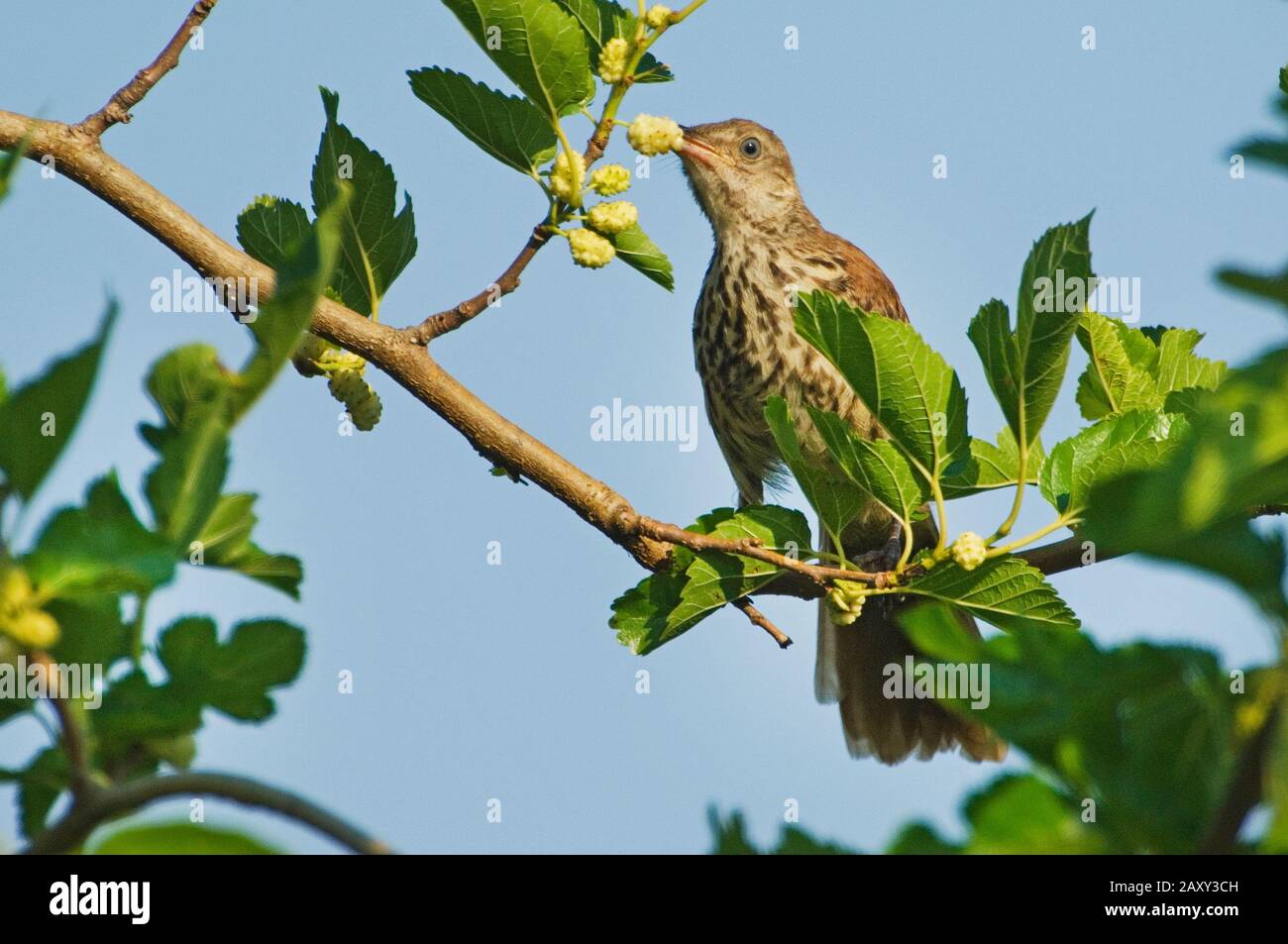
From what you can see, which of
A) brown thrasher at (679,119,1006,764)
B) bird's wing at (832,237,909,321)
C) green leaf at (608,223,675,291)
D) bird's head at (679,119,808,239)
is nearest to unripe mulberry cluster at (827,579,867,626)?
green leaf at (608,223,675,291)

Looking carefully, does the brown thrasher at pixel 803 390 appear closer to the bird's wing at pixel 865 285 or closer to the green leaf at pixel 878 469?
the bird's wing at pixel 865 285

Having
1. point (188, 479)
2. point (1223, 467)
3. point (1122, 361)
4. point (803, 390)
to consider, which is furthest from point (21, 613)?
point (803, 390)

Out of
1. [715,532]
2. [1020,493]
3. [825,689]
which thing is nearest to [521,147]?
[715,532]

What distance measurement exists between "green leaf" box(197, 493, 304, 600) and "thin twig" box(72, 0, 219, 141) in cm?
158

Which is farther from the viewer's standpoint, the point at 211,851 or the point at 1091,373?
the point at 1091,373

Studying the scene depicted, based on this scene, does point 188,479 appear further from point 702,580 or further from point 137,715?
point 702,580

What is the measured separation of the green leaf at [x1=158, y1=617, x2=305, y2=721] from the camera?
4.89 ft

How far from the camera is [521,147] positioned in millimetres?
2703

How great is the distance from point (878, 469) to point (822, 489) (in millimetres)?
246

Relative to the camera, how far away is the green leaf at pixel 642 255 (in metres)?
2.84

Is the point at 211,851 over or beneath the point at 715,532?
→ beneath

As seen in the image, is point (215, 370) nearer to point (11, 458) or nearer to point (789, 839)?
point (11, 458)
